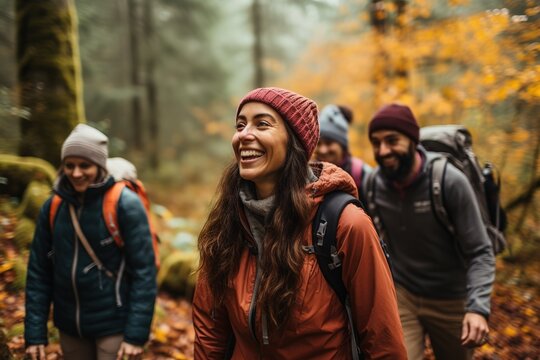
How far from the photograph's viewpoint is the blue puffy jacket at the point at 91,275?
315cm

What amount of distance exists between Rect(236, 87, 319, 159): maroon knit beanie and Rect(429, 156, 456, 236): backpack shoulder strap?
1641 mm

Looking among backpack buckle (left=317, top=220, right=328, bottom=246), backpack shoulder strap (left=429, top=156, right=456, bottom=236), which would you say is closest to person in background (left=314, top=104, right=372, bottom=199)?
backpack shoulder strap (left=429, top=156, right=456, bottom=236)

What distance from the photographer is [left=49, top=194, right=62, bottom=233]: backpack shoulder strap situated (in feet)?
10.7

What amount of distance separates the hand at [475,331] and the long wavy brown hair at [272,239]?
1.75 m

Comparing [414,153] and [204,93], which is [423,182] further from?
[204,93]

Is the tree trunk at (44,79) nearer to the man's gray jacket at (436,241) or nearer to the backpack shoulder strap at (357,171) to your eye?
the backpack shoulder strap at (357,171)

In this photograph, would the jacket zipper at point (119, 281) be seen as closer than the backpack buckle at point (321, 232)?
No

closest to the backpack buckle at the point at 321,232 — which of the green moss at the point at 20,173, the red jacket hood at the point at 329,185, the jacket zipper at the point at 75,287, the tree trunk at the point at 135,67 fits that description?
the red jacket hood at the point at 329,185

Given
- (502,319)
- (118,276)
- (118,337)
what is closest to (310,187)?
(118,276)

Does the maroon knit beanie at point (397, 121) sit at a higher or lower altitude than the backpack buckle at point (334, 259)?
higher

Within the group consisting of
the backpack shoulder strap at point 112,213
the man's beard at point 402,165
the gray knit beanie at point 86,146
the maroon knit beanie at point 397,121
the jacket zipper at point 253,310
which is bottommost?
the jacket zipper at point 253,310

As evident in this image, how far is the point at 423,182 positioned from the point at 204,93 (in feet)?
58.4

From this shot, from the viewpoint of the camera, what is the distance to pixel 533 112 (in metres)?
6.18

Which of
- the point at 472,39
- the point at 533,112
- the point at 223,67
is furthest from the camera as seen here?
the point at 223,67
